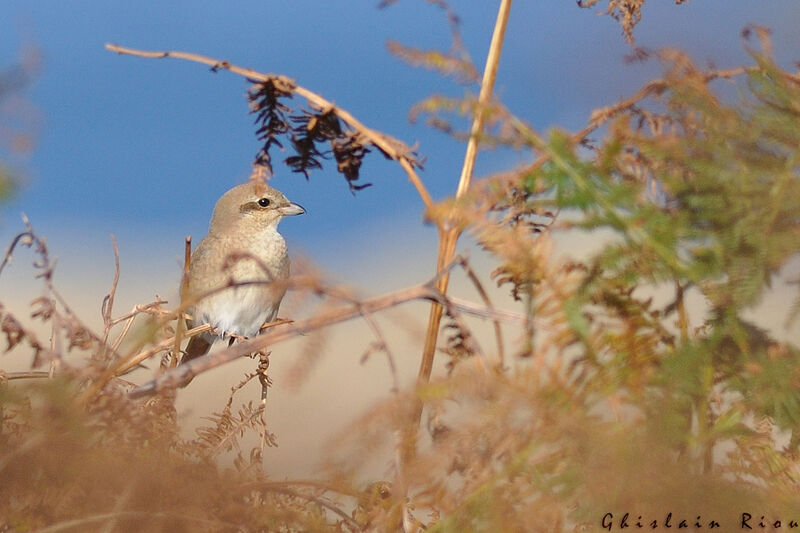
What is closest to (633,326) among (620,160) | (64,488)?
(620,160)

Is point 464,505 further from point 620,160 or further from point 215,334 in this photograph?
point 215,334

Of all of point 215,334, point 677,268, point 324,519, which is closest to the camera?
point 677,268

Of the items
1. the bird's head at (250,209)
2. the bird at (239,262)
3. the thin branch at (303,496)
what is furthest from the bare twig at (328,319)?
the bird's head at (250,209)

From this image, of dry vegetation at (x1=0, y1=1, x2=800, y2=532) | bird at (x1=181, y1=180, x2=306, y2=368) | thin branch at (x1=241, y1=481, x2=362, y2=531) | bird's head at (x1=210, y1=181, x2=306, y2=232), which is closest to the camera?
dry vegetation at (x1=0, y1=1, x2=800, y2=532)

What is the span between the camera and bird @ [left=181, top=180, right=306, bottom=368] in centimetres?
422

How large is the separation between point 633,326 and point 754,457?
236 millimetres

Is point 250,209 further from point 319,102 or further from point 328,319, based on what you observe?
point 328,319

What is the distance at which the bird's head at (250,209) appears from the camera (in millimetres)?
4508

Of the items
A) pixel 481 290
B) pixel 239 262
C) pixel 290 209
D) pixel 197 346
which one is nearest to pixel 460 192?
pixel 481 290

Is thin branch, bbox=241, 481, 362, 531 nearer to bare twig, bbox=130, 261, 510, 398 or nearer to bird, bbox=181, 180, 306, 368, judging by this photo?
→ bare twig, bbox=130, 261, 510, 398

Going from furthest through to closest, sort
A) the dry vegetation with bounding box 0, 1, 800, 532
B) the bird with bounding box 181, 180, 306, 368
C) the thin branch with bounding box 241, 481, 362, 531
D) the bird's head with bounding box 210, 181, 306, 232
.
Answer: the bird's head with bounding box 210, 181, 306, 232
the bird with bounding box 181, 180, 306, 368
the thin branch with bounding box 241, 481, 362, 531
the dry vegetation with bounding box 0, 1, 800, 532

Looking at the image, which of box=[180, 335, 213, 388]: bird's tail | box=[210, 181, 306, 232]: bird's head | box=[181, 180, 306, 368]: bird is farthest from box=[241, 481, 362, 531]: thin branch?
box=[180, 335, 213, 388]: bird's tail

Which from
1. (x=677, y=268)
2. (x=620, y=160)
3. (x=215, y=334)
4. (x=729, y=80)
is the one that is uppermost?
(x=215, y=334)

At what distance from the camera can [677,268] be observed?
84cm
